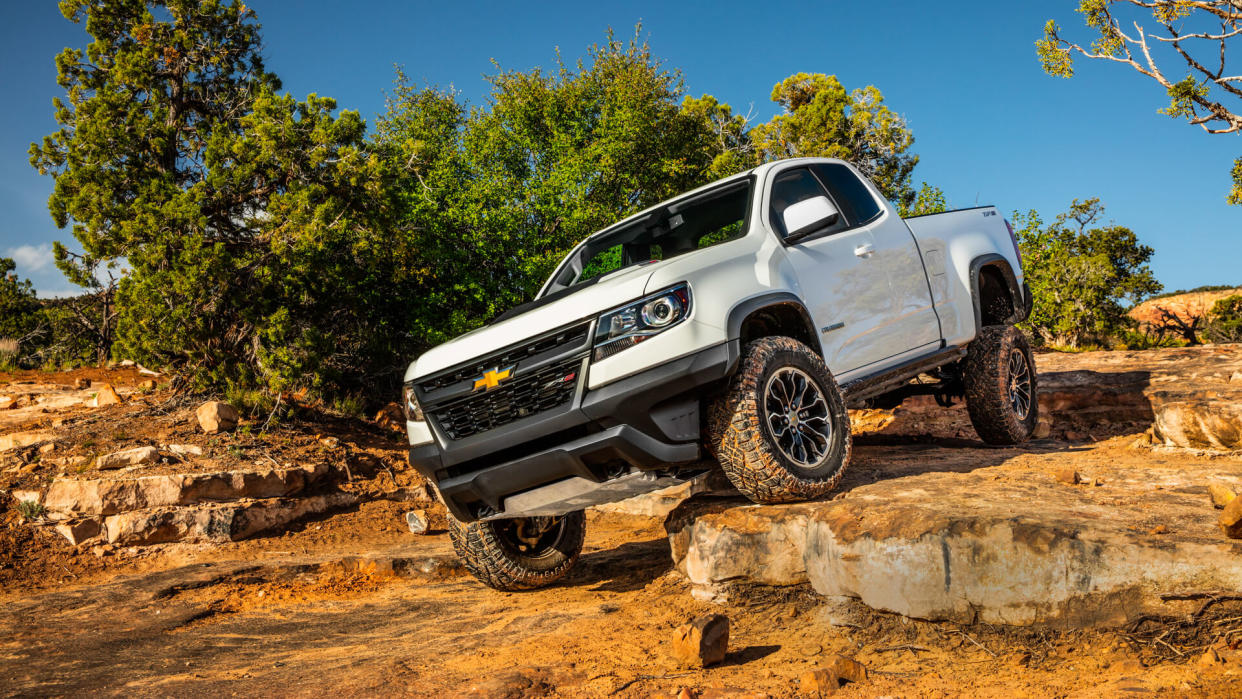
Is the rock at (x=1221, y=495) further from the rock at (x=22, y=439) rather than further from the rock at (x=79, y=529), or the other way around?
the rock at (x=22, y=439)

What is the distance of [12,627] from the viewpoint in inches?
229

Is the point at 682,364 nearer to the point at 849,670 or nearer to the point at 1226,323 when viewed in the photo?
the point at 849,670

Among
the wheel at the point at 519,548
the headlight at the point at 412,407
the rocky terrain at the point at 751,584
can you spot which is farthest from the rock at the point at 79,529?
the headlight at the point at 412,407

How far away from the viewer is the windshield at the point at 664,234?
5.27 meters

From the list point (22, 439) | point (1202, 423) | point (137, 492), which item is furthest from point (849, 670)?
point (22, 439)

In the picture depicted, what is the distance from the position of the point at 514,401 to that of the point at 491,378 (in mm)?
180

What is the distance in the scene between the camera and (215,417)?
410 inches

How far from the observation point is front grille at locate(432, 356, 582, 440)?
13.0ft

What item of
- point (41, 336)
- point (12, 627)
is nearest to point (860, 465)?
point (12, 627)

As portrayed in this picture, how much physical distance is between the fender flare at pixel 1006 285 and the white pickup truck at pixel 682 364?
53 cm

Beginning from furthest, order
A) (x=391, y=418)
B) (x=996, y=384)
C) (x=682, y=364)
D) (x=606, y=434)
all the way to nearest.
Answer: (x=391, y=418)
(x=996, y=384)
(x=682, y=364)
(x=606, y=434)

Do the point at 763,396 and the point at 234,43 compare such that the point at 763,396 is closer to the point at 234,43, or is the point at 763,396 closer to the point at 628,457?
the point at 628,457

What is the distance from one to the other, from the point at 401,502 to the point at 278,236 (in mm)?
4205

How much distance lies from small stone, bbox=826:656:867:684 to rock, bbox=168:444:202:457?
28.6 feet
